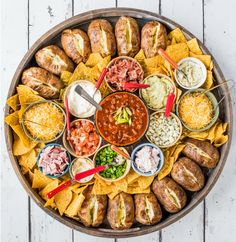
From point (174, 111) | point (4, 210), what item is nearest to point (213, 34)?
point (174, 111)

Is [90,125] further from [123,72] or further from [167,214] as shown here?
[167,214]

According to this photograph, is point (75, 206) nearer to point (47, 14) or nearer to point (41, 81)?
point (41, 81)

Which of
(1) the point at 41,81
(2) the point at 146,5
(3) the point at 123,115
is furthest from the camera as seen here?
(2) the point at 146,5

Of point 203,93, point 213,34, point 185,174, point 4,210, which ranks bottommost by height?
point 4,210

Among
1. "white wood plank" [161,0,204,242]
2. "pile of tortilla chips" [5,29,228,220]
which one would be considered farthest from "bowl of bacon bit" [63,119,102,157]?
"white wood plank" [161,0,204,242]

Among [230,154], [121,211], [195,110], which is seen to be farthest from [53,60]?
[230,154]

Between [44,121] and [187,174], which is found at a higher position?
[44,121]
